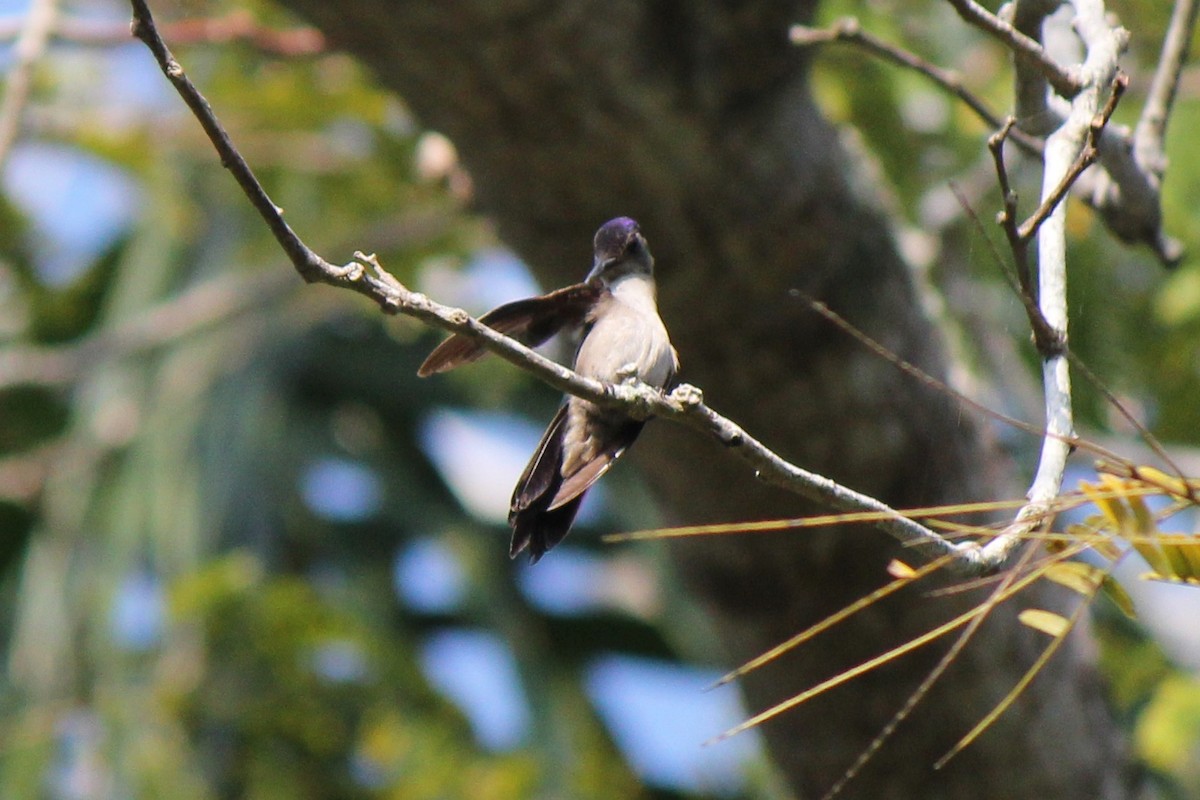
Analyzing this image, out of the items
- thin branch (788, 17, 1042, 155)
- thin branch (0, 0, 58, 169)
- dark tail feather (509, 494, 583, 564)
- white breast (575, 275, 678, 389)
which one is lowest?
thin branch (0, 0, 58, 169)

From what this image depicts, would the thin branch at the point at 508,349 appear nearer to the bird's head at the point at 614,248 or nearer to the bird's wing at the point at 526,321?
the bird's wing at the point at 526,321

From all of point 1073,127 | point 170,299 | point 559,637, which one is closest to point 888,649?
point 1073,127

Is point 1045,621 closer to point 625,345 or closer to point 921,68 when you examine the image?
point 625,345

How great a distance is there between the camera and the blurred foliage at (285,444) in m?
4.26

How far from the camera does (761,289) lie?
295cm

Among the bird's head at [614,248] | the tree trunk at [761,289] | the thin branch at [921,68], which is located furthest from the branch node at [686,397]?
the tree trunk at [761,289]

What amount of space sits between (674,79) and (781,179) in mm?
324

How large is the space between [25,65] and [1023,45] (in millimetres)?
2309

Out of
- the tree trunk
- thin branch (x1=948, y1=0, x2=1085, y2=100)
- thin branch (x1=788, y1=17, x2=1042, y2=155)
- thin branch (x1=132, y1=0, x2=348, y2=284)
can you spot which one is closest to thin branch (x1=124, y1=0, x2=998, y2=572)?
thin branch (x1=132, y1=0, x2=348, y2=284)

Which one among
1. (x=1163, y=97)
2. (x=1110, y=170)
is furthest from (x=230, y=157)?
(x=1163, y=97)

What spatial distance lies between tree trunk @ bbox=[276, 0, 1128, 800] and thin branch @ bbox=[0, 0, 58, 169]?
75cm

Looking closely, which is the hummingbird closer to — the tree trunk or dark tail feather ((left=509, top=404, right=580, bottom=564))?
dark tail feather ((left=509, top=404, right=580, bottom=564))

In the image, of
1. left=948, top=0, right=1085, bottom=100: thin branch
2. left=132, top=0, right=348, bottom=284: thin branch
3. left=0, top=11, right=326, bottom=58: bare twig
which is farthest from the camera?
left=0, top=11, right=326, bottom=58: bare twig

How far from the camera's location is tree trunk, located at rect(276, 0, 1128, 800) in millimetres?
2768
